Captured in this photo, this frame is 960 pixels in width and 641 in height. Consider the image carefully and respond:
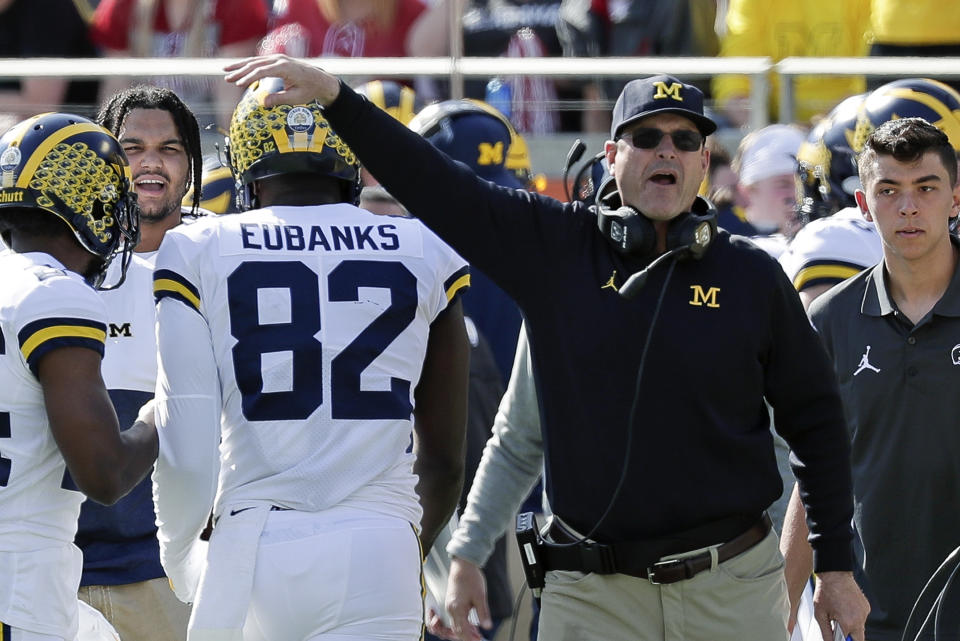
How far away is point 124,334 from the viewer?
4.95 metres

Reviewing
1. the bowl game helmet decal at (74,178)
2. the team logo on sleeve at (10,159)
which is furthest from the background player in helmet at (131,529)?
the team logo on sleeve at (10,159)

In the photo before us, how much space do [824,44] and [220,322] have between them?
6.58m

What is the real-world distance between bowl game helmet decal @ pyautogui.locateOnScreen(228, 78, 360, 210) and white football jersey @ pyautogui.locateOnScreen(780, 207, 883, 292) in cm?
198

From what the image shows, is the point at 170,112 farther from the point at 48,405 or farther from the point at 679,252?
the point at 679,252

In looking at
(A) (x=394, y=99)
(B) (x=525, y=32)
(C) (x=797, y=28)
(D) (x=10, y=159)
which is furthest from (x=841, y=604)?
(B) (x=525, y=32)

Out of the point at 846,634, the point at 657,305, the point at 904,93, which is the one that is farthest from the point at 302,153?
the point at 904,93

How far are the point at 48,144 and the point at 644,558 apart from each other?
1751mm

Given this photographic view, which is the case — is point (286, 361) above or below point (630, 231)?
below

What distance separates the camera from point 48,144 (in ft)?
13.4

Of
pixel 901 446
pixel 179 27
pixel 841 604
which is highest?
pixel 179 27

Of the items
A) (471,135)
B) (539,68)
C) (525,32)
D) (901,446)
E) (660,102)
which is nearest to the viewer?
(660,102)

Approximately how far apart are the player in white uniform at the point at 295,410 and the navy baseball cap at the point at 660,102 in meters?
0.63

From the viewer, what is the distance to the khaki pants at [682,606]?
4109mm

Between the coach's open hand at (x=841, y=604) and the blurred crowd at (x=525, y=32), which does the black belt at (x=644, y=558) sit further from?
the blurred crowd at (x=525, y=32)
